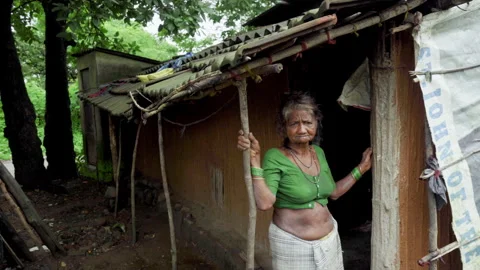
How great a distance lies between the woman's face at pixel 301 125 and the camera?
2574 mm

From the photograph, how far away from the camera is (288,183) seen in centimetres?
252

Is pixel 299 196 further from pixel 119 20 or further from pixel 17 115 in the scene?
pixel 17 115

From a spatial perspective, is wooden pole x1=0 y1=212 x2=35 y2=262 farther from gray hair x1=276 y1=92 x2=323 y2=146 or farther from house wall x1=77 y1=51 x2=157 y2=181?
house wall x1=77 y1=51 x2=157 y2=181

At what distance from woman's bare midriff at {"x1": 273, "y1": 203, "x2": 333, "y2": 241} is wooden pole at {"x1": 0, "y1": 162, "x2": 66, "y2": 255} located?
179 inches

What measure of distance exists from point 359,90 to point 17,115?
8703mm

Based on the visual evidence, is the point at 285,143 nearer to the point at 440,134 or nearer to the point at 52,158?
the point at 440,134

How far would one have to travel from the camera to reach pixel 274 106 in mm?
4039

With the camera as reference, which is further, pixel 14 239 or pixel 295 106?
pixel 14 239

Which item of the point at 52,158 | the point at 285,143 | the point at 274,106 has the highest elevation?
the point at 274,106

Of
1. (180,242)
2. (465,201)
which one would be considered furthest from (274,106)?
(180,242)

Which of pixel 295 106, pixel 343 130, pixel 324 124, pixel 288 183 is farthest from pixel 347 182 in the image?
pixel 343 130

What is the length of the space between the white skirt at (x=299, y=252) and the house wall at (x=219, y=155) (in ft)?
5.02

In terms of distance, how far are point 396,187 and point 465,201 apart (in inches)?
18.3

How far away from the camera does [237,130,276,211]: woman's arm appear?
92.3 inches
